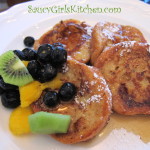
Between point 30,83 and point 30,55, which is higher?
point 30,55

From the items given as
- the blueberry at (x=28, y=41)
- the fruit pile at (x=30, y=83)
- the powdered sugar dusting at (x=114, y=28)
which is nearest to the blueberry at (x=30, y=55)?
the fruit pile at (x=30, y=83)

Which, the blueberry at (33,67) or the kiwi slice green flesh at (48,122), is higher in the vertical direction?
the blueberry at (33,67)

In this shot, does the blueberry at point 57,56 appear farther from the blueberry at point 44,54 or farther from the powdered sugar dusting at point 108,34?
the powdered sugar dusting at point 108,34

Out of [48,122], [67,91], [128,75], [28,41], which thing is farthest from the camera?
[28,41]

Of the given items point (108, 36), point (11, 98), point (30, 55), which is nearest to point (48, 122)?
point (11, 98)

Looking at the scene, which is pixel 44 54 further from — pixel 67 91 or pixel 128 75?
pixel 128 75

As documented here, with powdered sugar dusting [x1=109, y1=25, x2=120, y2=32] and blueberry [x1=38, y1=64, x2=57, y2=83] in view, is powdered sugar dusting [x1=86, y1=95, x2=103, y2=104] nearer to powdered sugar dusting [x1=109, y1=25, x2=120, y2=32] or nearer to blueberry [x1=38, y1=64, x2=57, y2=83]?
blueberry [x1=38, y1=64, x2=57, y2=83]

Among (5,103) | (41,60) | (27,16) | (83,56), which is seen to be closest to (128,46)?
(83,56)

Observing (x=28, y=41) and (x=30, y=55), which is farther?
(x=28, y=41)

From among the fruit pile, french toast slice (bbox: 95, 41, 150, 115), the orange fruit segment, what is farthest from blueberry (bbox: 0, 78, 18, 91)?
french toast slice (bbox: 95, 41, 150, 115)
